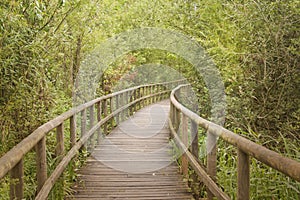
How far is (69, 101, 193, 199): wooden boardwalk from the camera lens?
16.6ft

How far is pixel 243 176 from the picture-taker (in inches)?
113

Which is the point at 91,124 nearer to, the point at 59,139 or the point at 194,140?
the point at 59,139

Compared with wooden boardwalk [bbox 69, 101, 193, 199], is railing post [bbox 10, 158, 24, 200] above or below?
above

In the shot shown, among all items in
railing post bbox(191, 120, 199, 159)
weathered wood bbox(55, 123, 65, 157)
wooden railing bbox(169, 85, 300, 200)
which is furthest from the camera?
railing post bbox(191, 120, 199, 159)

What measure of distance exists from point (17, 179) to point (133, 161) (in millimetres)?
4247

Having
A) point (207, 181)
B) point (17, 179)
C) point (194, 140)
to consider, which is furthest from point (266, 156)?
point (194, 140)

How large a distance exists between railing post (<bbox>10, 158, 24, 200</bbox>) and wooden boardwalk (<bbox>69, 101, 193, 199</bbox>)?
1.91 meters

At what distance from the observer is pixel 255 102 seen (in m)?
6.69

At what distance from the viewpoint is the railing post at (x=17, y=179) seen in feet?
9.17

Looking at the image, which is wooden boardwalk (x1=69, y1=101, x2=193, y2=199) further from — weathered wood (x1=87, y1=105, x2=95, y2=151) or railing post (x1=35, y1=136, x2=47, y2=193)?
railing post (x1=35, y1=136, x2=47, y2=193)

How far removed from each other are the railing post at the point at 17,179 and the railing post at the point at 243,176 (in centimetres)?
156

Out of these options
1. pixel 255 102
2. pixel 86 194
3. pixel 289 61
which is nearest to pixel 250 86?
pixel 255 102

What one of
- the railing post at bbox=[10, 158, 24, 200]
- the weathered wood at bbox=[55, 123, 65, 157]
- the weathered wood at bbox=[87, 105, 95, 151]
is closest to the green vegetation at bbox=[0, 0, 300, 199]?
the weathered wood at bbox=[55, 123, 65, 157]

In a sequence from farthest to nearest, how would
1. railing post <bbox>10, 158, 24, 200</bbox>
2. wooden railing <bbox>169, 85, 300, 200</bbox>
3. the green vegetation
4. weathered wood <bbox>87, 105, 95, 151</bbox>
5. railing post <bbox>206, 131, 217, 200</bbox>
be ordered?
1. weathered wood <bbox>87, 105, 95, 151</bbox>
2. the green vegetation
3. railing post <bbox>206, 131, 217, 200</bbox>
4. railing post <bbox>10, 158, 24, 200</bbox>
5. wooden railing <bbox>169, 85, 300, 200</bbox>
